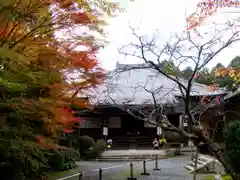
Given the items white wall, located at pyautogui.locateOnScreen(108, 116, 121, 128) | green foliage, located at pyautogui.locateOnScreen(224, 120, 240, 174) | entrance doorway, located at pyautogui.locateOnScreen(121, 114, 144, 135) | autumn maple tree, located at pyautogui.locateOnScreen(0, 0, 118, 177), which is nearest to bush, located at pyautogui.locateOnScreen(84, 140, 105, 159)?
white wall, located at pyautogui.locateOnScreen(108, 116, 121, 128)

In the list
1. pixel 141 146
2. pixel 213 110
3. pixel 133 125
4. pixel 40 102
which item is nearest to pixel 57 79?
pixel 40 102

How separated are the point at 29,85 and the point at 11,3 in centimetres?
190

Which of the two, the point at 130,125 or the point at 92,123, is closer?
the point at 92,123

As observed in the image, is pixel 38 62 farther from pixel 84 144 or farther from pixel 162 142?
pixel 162 142

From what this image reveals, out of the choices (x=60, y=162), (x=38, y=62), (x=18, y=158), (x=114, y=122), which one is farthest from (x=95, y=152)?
(x=38, y=62)

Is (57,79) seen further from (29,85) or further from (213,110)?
(213,110)

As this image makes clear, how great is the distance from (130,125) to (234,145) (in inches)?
754

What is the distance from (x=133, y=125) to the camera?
29828mm

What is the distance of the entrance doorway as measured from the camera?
29.1 metres

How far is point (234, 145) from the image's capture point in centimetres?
1112

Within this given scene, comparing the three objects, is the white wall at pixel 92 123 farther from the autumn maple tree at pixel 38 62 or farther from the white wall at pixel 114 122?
the autumn maple tree at pixel 38 62

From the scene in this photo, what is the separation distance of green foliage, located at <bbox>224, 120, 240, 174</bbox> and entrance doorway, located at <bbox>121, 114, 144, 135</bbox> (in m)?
17.8

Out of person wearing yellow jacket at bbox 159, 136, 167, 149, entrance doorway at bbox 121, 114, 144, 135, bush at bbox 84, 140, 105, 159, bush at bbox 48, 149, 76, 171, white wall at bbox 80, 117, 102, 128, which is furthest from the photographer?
entrance doorway at bbox 121, 114, 144, 135

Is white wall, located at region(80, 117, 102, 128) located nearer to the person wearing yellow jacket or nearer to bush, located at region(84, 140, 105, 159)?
bush, located at region(84, 140, 105, 159)
